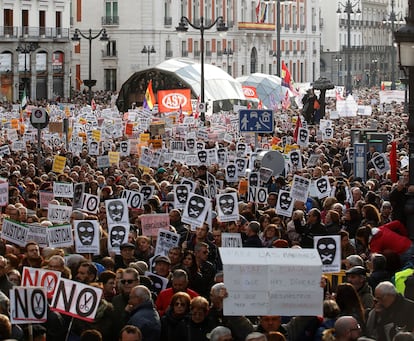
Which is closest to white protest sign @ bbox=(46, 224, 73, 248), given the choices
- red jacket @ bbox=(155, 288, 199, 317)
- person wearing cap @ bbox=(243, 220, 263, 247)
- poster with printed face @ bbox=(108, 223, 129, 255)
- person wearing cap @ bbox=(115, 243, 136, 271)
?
poster with printed face @ bbox=(108, 223, 129, 255)

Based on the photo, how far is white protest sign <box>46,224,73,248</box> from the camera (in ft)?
47.8

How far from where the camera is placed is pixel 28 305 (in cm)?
1036

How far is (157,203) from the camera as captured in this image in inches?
698

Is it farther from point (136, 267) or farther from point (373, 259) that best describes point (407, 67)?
point (136, 267)

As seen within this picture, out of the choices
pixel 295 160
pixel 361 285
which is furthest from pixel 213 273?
pixel 295 160

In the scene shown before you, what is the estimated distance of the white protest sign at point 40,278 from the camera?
11.4m

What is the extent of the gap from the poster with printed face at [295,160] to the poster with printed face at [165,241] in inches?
428

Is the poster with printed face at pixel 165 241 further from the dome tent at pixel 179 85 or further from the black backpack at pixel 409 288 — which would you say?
the dome tent at pixel 179 85

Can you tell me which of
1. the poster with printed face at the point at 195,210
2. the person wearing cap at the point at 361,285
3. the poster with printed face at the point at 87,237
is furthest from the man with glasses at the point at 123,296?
the poster with printed face at the point at 195,210

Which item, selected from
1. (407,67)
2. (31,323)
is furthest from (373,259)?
(31,323)

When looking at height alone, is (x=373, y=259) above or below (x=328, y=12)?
below

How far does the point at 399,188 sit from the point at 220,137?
16.7 m

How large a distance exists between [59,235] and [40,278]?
3183 millimetres

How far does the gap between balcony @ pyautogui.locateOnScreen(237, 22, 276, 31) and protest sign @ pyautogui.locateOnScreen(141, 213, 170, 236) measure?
3091 inches
